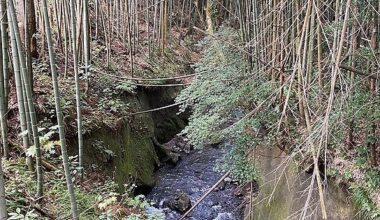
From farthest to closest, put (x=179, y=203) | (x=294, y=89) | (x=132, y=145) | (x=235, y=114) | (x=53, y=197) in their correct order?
(x=132, y=145), (x=179, y=203), (x=235, y=114), (x=53, y=197), (x=294, y=89)

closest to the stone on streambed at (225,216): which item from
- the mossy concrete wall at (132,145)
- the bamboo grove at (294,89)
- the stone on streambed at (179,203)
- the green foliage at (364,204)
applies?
the stone on streambed at (179,203)

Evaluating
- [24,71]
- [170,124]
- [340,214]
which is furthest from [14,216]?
[170,124]

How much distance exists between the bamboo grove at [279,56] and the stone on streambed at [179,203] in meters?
2.20

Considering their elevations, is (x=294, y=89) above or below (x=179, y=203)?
above

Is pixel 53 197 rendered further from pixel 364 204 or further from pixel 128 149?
pixel 364 204

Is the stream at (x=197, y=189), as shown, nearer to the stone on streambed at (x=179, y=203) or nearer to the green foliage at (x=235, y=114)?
the stone on streambed at (x=179, y=203)

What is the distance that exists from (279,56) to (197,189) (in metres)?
3.32

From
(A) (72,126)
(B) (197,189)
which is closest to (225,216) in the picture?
(B) (197,189)

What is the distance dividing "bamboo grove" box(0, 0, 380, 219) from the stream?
211 cm

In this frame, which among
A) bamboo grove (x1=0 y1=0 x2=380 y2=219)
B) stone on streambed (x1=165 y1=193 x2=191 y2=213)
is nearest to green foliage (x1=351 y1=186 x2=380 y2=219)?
bamboo grove (x1=0 y1=0 x2=380 y2=219)

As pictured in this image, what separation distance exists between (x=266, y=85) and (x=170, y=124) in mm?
5103

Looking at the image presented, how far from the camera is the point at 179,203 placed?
6387 millimetres

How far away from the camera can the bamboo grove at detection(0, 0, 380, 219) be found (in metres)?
1.86

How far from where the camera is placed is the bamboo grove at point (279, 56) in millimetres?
1858
